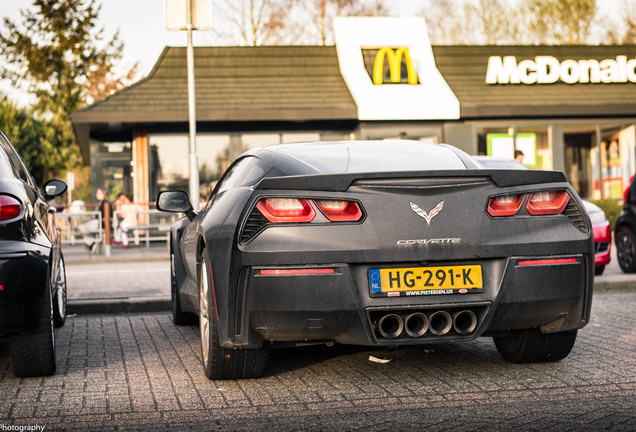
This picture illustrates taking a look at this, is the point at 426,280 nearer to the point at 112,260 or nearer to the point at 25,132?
the point at 112,260

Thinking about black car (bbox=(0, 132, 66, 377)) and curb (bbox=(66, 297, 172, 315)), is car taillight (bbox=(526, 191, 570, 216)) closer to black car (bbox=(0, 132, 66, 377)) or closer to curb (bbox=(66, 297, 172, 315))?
black car (bbox=(0, 132, 66, 377))

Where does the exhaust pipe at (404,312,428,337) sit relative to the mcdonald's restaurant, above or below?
below

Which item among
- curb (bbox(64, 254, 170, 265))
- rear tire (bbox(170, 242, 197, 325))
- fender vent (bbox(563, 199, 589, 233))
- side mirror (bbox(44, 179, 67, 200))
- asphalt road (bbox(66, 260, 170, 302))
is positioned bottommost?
curb (bbox(64, 254, 170, 265))

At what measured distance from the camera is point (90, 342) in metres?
7.00

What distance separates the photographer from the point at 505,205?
4.86 meters

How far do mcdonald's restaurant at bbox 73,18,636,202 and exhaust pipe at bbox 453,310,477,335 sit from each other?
2069cm

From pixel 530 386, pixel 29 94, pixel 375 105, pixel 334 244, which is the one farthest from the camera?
pixel 29 94

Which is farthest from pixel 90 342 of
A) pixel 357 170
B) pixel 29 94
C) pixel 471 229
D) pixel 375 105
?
pixel 29 94

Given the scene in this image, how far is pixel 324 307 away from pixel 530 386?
4.04 ft

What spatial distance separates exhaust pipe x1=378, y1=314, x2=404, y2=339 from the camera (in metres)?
4.67

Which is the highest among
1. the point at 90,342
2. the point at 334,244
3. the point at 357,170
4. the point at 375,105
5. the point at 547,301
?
the point at 375,105

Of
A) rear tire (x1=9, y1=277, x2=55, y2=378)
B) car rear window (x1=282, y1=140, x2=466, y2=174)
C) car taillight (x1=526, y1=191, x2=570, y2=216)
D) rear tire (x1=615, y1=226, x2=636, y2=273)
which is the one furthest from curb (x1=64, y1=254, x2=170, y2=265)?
car taillight (x1=526, y1=191, x2=570, y2=216)

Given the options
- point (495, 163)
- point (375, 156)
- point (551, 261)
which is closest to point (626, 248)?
point (495, 163)

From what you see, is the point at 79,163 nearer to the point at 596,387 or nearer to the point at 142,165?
the point at 142,165
